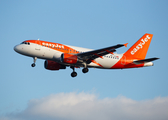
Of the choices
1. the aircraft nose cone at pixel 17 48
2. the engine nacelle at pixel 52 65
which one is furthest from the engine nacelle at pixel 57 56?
the engine nacelle at pixel 52 65

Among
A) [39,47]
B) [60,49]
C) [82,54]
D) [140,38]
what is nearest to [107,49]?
[82,54]

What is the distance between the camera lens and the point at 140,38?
5522 centimetres

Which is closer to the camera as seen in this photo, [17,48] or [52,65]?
[17,48]

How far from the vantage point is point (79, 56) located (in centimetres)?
4603

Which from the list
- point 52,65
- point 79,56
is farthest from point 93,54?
point 52,65

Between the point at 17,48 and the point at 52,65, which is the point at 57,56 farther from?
the point at 17,48

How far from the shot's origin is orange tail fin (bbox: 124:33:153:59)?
52441 millimetres

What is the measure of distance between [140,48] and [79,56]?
44.9ft

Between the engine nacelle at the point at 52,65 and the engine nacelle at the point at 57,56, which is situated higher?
the engine nacelle at the point at 57,56

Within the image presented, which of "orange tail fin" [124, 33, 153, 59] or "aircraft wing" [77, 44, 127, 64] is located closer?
"aircraft wing" [77, 44, 127, 64]

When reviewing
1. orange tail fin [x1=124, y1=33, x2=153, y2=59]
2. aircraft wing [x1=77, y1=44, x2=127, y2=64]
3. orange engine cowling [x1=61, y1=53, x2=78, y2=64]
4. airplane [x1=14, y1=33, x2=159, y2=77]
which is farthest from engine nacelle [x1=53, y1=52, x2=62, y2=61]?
orange tail fin [x1=124, y1=33, x2=153, y2=59]

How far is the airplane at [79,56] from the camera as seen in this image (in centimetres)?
4528

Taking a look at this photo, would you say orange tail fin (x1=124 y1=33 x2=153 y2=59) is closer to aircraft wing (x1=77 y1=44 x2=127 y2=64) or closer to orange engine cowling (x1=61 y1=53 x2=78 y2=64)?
aircraft wing (x1=77 y1=44 x2=127 y2=64)

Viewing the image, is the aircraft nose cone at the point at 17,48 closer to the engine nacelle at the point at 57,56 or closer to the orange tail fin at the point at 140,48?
the engine nacelle at the point at 57,56
